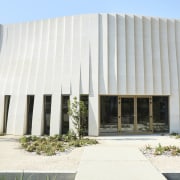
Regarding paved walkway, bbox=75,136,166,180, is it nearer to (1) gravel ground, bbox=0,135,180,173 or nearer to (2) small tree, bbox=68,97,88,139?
(1) gravel ground, bbox=0,135,180,173

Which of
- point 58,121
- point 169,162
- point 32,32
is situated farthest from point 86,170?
point 32,32

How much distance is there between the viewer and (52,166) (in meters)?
7.73

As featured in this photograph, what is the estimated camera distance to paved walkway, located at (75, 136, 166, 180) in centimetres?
598

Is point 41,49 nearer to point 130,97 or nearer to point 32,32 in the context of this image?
point 32,32

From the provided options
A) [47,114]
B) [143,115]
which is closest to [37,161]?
[47,114]

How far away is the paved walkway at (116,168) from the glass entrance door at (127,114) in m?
8.33

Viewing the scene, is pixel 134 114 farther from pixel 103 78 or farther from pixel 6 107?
pixel 6 107

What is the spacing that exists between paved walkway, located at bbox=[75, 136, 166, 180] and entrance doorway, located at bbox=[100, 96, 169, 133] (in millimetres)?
8162

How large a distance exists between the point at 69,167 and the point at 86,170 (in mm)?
1100

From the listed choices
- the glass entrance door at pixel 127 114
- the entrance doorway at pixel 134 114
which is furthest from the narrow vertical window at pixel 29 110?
the glass entrance door at pixel 127 114

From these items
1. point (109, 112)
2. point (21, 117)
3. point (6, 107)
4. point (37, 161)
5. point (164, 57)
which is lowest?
point (37, 161)

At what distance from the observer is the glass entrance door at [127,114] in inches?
681

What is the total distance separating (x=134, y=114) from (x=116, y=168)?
1070cm

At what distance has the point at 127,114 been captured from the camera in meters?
17.3
